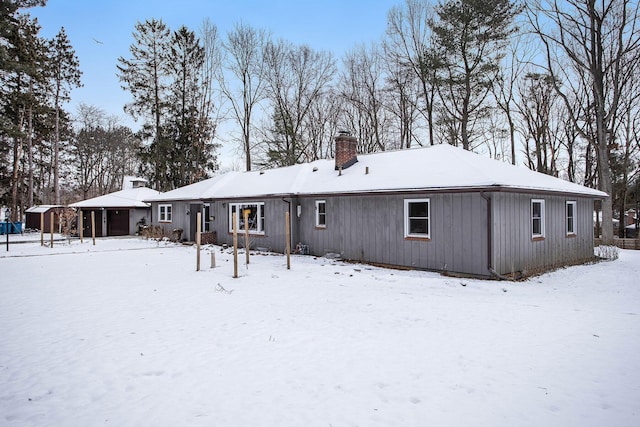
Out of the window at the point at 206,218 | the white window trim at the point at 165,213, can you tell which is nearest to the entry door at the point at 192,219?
the window at the point at 206,218

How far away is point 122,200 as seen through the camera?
2712 centimetres

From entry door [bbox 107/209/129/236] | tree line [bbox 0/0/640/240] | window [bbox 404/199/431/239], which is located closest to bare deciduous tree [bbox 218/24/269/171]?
tree line [bbox 0/0/640/240]

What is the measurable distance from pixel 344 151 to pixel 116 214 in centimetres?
1936

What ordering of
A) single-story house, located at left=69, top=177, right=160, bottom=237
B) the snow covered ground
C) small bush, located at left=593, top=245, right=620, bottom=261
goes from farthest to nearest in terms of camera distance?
single-story house, located at left=69, top=177, right=160, bottom=237 < small bush, located at left=593, top=245, right=620, bottom=261 < the snow covered ground

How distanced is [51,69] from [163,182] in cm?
1302

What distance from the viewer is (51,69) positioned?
99.9 ft

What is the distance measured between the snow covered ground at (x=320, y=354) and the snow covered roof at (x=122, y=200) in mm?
17588

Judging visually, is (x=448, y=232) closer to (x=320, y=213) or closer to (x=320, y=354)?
(x=320, y=213)

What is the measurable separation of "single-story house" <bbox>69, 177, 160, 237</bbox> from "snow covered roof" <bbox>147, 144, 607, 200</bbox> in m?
10.0

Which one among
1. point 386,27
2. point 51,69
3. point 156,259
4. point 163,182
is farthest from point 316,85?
point 51,69

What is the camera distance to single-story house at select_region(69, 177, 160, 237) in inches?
1021

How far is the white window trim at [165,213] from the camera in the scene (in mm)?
22817

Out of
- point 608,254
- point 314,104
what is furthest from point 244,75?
point 608,254

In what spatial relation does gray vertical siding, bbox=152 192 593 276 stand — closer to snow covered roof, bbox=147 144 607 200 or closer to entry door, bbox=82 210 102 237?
snow covered roof, bbox=147 144 607 200
